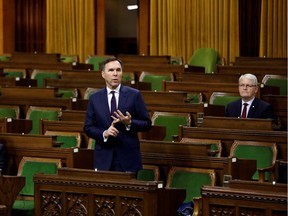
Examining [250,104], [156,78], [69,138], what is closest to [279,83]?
[156,78]

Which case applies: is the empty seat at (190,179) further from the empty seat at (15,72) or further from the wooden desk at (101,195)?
the empty seat at (15,72)

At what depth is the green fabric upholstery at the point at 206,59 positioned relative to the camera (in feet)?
20.8

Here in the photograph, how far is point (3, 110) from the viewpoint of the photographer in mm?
4793

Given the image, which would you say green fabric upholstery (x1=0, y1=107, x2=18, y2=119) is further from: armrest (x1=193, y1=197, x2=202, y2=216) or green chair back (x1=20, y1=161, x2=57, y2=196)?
armrest (x1=193, y1=197, x2=202, y2=216)

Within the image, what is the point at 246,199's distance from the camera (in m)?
2.78

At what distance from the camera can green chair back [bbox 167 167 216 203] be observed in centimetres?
335

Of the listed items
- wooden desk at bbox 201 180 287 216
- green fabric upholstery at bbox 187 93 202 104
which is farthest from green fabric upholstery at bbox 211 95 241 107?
wooden desk at bbox 201 180 287 216

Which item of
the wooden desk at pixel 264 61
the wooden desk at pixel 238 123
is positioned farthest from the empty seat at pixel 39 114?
the wooden desk at pixel 264 61

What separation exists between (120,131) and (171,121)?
1.09 meters

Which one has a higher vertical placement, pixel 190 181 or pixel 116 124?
pixel 116 124

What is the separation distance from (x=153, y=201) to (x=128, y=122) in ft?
1.02

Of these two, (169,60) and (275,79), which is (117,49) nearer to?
(169,60)

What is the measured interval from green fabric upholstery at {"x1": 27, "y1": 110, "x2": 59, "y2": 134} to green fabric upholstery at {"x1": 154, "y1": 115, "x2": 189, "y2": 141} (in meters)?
0.60

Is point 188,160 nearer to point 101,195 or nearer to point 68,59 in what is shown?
point 101,195
